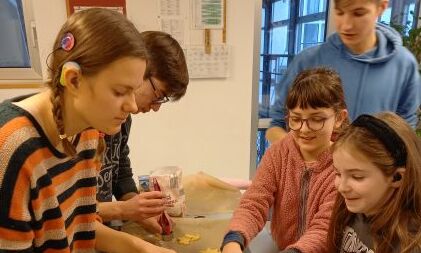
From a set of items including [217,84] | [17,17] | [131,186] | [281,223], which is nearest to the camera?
[281,223]

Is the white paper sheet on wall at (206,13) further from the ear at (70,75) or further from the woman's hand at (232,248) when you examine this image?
the ear at (70,75)

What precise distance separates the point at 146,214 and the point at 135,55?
646mm

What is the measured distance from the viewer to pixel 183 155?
2670 millimetres

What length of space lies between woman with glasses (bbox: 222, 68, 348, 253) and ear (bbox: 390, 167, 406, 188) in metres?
0.19

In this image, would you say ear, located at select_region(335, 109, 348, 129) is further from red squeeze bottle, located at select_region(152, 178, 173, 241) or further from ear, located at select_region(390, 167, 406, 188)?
red squeeze bottle, located at select_region(152, 178, 173, 241)

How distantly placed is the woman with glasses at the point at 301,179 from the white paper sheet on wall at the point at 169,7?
56.9 inches

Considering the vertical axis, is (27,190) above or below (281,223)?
above

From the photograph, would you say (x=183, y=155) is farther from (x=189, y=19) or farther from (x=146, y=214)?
(x=146, y=214)

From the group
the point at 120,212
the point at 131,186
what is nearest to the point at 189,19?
the point at 131,186

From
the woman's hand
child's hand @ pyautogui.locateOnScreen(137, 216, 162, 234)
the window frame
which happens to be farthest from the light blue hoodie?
the window frame

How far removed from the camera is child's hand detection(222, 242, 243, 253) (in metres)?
1.04

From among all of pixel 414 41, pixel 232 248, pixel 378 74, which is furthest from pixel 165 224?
pixel 414 41

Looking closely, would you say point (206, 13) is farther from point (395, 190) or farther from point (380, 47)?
point (395, 190)

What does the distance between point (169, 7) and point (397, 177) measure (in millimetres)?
1839
